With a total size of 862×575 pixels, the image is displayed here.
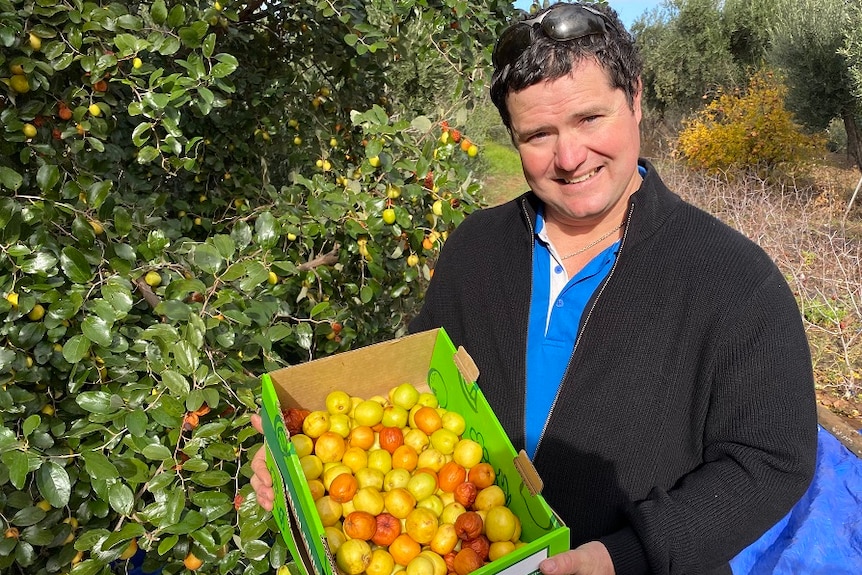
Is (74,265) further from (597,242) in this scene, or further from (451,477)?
(597,242)

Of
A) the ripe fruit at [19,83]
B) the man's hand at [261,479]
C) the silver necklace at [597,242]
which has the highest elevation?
the silver necklace at [597,242]

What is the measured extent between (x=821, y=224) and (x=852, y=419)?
356cm

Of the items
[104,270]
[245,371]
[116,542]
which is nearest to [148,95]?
[104,270]

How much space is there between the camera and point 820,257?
5723 mm

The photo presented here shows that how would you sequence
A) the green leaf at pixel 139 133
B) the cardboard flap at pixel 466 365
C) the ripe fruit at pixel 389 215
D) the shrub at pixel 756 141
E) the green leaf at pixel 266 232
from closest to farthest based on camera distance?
the cardboard flap at pixel 466 365
the green leaf at pixel 266 232
the green leaf at pixel 139 133
the ripe fruit at pixel 389 215
the shrub at pixel 756 141

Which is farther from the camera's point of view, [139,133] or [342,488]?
[139,133]

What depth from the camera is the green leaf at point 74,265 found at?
132 cm

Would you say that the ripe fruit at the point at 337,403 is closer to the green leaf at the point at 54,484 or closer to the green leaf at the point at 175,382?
the green leaf at the point at 175,382

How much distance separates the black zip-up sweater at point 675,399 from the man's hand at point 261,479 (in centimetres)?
58

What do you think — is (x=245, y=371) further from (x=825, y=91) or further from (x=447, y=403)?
(x=825, y=91)

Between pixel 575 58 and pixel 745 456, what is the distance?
0.90 m

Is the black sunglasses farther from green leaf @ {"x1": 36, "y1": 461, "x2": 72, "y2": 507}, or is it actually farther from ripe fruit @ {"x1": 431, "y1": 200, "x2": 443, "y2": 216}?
green leaf @ {"x1": 36, "y1": 461, "x2": 72, "y2": 507}

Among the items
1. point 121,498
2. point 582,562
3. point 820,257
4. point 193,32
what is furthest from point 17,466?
point 820,257

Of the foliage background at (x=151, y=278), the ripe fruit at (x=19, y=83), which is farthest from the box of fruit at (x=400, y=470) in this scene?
the ripe fruit at (x=19, y=83)
